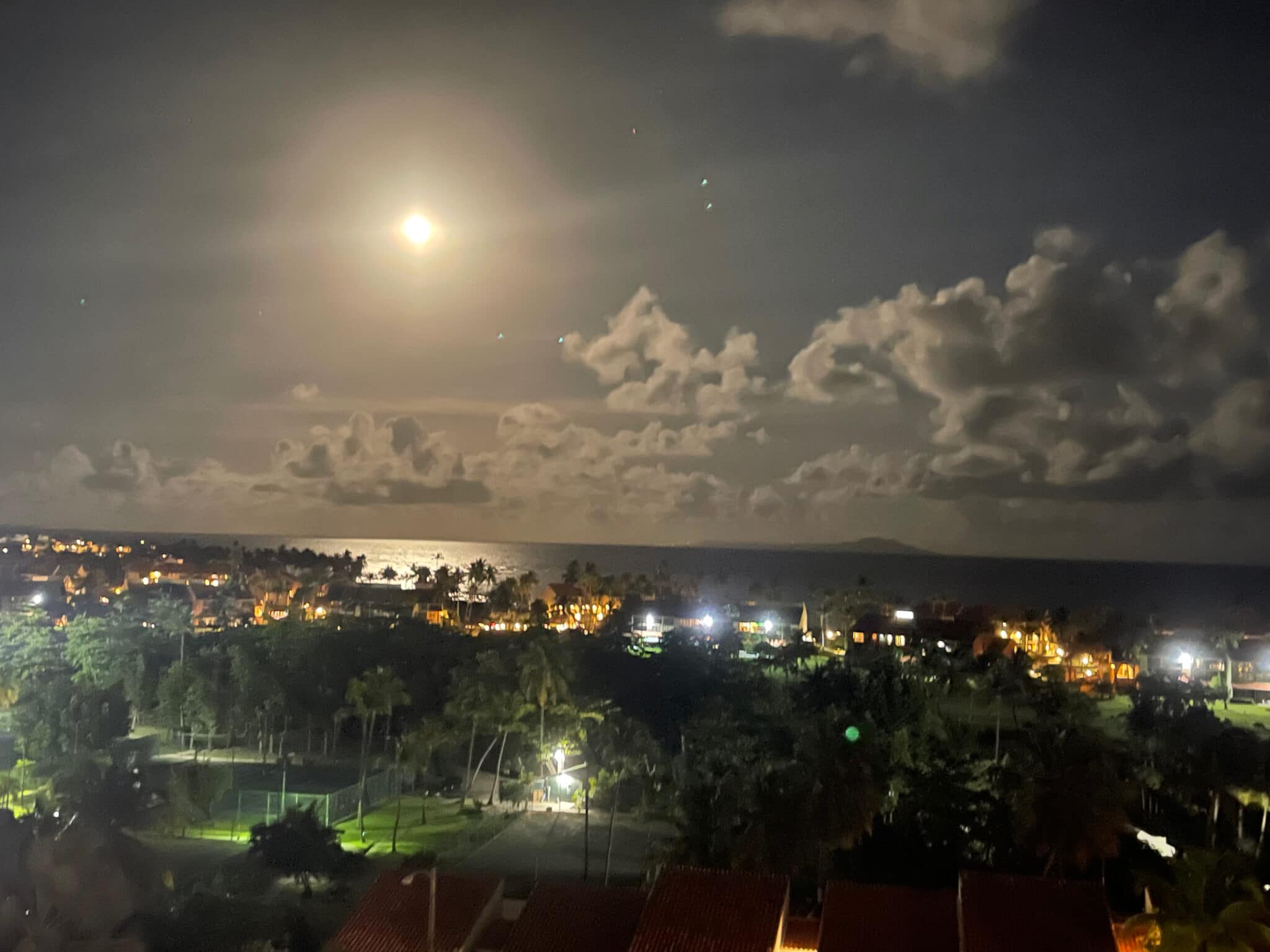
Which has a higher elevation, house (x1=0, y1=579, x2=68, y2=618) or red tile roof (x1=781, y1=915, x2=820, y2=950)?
house (x1=0, y1=579, x2=68, y2=618)

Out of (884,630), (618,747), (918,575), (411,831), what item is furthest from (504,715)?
(918,575)

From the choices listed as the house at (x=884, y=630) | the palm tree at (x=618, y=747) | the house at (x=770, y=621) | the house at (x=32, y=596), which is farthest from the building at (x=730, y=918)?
the house at (x=770, y=621)

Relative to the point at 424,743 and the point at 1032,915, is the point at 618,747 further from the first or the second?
the point at 1032,915

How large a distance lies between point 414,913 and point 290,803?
519 centimetres

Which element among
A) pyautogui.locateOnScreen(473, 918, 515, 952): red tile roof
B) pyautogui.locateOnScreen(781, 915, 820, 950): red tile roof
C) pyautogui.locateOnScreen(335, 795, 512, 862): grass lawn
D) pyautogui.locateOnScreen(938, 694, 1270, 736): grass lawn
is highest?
pyautogui.locateOnScreen(938, 694, 1270, 736): grass lawn

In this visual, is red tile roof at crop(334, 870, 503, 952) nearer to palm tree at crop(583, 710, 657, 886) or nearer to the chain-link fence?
the chain-link fence

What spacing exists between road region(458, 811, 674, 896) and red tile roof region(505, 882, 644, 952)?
5.73 feet

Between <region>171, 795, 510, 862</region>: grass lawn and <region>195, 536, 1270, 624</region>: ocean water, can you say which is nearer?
<region>171, 795, 510, 862</region>: grass lawn

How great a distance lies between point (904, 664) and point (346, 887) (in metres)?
13.1

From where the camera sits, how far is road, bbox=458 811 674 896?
10.2 meters

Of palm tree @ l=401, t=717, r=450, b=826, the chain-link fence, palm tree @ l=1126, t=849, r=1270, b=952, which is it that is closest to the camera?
palm tree @ l=1126, t=849, r=1270, b=952

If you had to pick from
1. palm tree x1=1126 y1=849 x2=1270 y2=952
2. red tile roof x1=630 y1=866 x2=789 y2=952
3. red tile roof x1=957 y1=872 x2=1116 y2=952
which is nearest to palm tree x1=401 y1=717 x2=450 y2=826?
red tile roof x1=630 y1=866 x2=789 y2=952

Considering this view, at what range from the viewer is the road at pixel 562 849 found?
10.2m

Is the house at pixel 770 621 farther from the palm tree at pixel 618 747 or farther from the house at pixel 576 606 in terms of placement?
the palm tree at pixel 618 747
